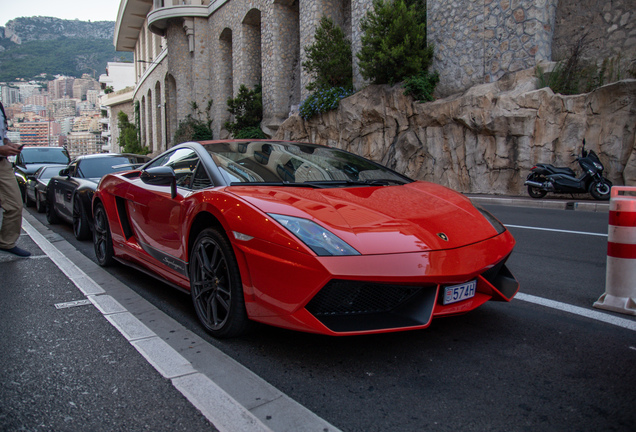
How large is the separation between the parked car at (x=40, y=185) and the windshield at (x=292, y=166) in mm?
7570

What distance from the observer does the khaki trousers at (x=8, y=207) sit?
5.52 m

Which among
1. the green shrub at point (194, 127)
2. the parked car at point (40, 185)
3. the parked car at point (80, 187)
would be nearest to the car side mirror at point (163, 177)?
the parked car at point (80, 187)

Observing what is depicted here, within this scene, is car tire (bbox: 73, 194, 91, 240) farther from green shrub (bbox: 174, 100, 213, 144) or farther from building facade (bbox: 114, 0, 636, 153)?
green shrub (bbox: 174, 100, 213, 144)

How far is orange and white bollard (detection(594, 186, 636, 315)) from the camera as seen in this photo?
10.8 ft

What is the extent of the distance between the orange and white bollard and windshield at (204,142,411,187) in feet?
4.88

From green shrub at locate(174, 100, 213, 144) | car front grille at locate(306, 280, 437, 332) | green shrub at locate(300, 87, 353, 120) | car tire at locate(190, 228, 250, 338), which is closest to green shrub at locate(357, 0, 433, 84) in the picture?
green shrub at locate(300, 87, 353, 120)

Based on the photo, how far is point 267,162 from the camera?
11.6ft

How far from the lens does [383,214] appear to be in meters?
2.74

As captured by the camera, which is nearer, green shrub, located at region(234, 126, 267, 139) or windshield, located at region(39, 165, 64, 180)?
windshield, located at region(39, 165, 64, 180)

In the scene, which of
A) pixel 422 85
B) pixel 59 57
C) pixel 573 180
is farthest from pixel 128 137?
pixel 59 57

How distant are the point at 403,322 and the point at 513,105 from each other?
12.0m

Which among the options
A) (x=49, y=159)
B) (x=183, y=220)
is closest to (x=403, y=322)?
(x=183, y=220)

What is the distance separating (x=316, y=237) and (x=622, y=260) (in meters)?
2.30

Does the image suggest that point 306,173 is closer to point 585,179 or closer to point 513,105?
point 585,179
